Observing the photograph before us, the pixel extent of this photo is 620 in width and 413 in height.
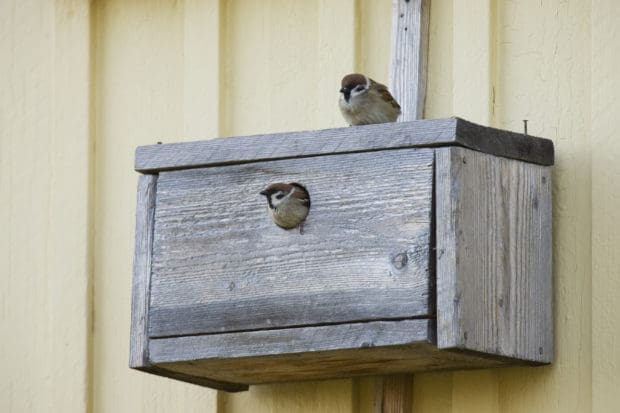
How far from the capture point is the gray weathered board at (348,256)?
4.55 metres

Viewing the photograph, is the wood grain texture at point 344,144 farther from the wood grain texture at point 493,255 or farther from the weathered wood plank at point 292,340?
the weathered wood plank at point 292,340

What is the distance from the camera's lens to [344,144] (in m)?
4.74

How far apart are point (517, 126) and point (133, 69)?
4.29ft

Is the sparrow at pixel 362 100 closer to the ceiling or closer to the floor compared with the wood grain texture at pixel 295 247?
closer to the ceiling

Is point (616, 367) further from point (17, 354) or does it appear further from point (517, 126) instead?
point (17, 354)

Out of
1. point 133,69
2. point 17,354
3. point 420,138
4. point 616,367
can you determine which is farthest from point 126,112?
point 616,367

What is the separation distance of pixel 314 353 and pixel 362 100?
33.7 inches

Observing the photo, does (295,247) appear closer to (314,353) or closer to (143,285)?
(314,353)

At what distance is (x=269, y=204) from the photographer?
4.77m

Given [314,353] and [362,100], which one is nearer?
[314,353]

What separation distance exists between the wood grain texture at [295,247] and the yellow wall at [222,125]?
436 millimetres

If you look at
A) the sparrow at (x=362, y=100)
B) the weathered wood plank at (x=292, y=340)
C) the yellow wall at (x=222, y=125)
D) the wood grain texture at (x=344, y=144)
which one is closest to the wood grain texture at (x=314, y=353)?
the weathered wood plank at (x=292, y=340)

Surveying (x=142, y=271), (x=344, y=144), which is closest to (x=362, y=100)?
(x=344, y=144)

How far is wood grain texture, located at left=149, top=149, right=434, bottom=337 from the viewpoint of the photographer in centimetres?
458
